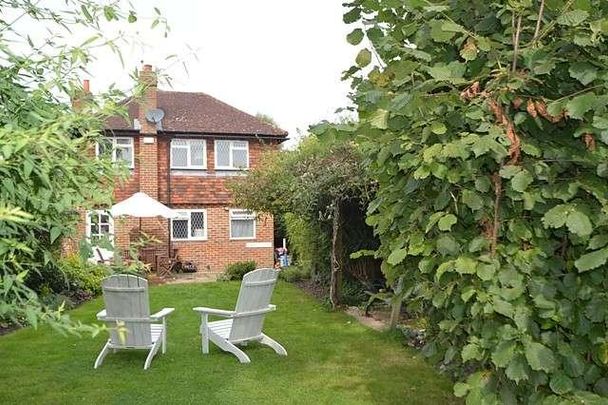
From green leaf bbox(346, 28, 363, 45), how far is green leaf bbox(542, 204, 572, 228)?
3.21 feet

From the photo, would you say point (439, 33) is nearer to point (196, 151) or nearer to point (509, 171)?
point (509, 171)

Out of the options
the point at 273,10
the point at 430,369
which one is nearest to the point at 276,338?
the point at 430,369

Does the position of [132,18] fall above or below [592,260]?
above

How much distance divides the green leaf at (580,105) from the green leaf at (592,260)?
1.36 feet

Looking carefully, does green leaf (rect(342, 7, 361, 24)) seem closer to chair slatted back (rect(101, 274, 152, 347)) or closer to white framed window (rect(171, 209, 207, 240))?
chair slatted back (rect(101, 274, 152, 347))

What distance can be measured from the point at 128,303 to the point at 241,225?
15106mm

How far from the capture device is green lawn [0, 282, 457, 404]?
190 inches

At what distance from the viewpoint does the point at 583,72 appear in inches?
73.0

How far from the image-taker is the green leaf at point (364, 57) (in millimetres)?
2316

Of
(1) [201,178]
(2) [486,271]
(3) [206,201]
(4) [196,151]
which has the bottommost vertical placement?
(2) [486,271]

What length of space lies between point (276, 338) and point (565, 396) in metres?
5.67

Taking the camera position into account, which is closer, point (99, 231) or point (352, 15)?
point (99, 231)

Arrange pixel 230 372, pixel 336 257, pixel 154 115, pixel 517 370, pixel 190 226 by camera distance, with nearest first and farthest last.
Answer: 1. pixel 517 370
2. pixel 230 372
3. pixel 336 257
4. pixel 154 115
5. pixel 190 226

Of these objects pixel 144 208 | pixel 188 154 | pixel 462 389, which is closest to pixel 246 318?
pixel 462 389
